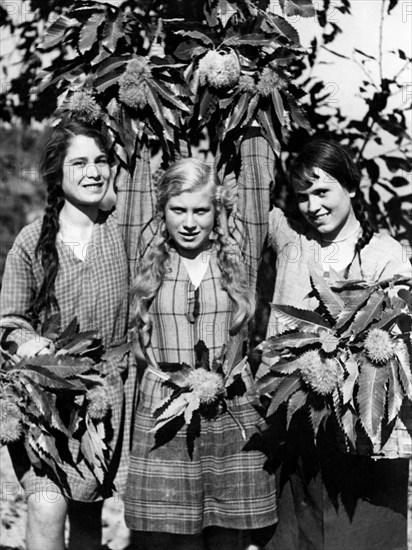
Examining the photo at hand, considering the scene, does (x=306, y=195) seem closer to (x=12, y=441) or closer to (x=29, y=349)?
(x=29, y=349)

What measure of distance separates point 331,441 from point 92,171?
110cm

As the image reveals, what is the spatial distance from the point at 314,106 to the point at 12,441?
5.96 feet

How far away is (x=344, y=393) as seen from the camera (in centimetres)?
221

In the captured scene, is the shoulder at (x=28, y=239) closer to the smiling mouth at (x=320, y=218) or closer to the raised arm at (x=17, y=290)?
the raised arm at (x=17, y=290)

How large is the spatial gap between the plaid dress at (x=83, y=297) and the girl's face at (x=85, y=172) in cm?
12

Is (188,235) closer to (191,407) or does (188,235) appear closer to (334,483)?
(191,407)

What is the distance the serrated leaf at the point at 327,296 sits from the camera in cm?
229

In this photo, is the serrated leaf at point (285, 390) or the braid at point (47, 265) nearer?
the serrated leaf at point (285, 390)

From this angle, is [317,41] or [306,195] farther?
[317,41]

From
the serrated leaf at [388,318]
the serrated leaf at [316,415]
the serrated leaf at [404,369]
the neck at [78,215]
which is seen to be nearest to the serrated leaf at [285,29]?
the neck at [78,215]

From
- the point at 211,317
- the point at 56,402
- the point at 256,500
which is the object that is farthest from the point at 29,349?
the point at 256,500

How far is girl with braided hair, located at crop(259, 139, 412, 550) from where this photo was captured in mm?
2512

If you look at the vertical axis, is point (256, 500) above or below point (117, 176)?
below

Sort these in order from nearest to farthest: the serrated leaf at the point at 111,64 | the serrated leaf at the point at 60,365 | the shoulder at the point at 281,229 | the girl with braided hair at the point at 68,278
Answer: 1. the serrated leaf at the point at 60,365
2. the girl with braided hair at the point at 68,278
3. the serrated leaf at the point at 111,64
4. the shoulder at the point at 281,229
